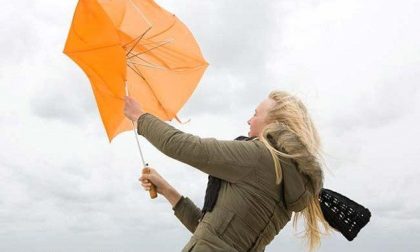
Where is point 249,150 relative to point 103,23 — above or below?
below

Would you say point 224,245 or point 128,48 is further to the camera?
point 128,48

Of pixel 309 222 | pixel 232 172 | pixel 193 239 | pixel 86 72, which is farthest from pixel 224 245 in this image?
pixel 86 72

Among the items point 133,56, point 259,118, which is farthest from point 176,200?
point 133,56

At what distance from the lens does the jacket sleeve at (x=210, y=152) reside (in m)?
4.91

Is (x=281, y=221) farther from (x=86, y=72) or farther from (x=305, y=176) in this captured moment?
(x=86, y=72)

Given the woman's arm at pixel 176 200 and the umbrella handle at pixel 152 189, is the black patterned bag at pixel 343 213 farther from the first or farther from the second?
the umbrella handle at pixel 152 189

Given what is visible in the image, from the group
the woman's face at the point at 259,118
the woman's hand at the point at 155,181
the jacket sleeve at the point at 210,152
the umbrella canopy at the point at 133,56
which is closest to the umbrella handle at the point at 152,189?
the woman's hand at the point at 155,181

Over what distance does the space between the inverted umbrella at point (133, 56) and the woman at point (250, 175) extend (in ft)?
4.04

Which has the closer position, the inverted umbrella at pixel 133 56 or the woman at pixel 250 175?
the woman at pixel 250 175

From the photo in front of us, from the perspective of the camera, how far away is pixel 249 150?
5.02 m

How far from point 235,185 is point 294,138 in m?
0.75

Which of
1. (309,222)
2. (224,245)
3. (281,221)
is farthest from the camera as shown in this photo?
(309,222)

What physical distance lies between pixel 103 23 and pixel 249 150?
2.59 m

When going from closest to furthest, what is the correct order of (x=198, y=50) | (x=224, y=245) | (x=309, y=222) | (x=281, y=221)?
(x=224, y=245), (x=281, y=221), (x=309, y=222), (x=198, y=50)
